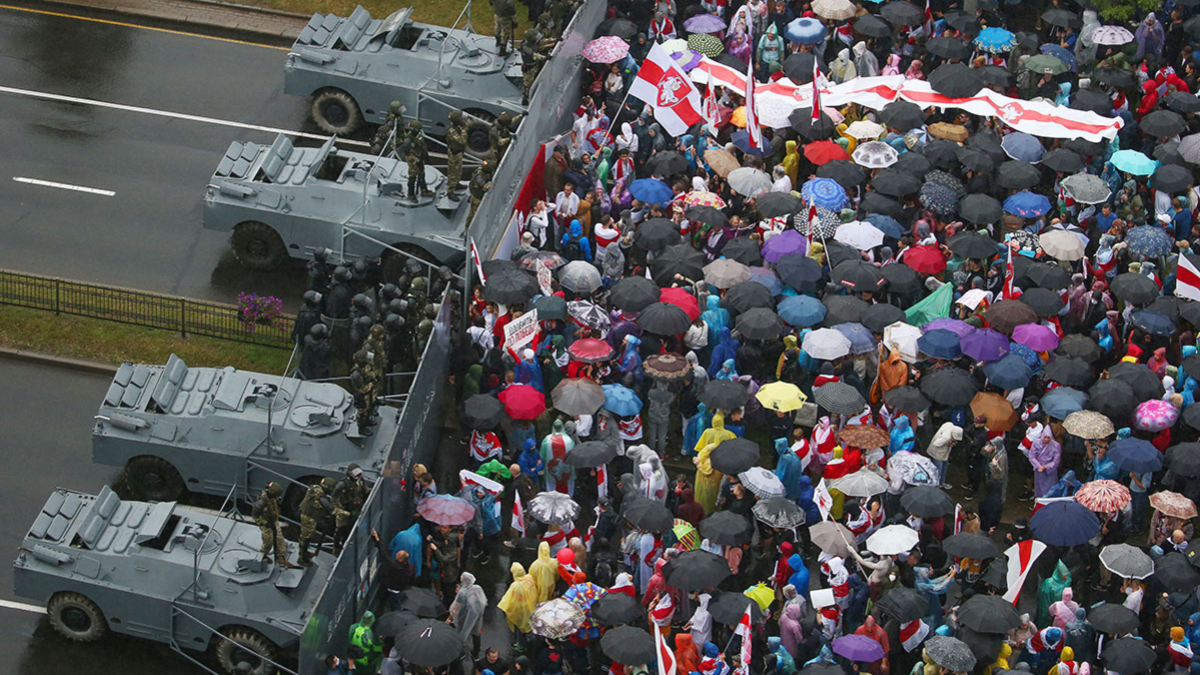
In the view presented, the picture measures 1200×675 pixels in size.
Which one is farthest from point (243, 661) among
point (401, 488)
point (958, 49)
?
point (958, 49)

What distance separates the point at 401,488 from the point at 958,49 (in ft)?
55.4

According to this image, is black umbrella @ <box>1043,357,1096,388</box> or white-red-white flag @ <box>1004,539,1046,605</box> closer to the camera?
white-red-white flag @ <box>1004,539,1046,605</box>

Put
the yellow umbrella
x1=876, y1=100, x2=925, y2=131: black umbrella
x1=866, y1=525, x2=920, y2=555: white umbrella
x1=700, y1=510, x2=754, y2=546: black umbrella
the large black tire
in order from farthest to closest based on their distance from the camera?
1. x1=876, y1=100, x2=925, y2=131: black umbrella
2. the yellow umbrella
3. the large black tire
4. x1=866, y1=525, x2=920, y2=555: white umbrella
5. x1=700, y1=510, x2=754, y2=546: black umbrella

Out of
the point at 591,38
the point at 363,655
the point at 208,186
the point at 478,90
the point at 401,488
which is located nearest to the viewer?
the point at 363,655

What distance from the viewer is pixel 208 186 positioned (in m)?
30.6

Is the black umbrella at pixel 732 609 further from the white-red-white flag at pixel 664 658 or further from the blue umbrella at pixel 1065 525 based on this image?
the blue umbrella at pixel 1065 525

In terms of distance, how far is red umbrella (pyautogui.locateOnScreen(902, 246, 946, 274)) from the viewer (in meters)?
29.3

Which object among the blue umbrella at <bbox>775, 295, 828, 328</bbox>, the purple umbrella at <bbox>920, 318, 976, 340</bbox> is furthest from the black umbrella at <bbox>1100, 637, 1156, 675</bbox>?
the blue umbrella at <bbox>775, 295, 828, 328</bbox>

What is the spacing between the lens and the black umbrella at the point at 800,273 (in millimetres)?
28469

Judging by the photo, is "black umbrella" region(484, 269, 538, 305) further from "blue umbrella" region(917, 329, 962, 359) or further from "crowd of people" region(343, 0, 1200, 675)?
"blue umbrella" region(917, 329, 962, 359)

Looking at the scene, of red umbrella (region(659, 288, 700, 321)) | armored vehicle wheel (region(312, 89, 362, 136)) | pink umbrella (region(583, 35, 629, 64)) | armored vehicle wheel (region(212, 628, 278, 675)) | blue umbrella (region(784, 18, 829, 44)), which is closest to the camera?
armored vehicle wheel (region(212, 628, 278, 675))

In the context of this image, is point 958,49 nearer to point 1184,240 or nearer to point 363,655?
point 1184,240

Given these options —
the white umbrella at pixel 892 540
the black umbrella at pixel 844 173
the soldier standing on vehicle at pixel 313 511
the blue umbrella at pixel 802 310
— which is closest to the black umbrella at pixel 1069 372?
the blue umbrella at pixel 802 310

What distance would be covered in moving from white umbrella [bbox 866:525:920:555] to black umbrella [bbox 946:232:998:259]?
697cm
